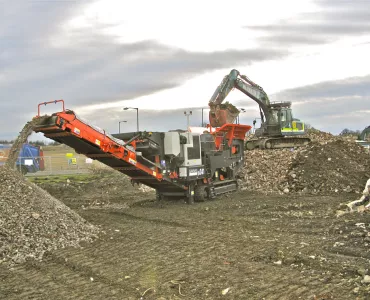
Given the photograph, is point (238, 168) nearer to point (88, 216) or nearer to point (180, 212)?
point (180, 212)

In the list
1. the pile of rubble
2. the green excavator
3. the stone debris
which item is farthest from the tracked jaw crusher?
the green excavator

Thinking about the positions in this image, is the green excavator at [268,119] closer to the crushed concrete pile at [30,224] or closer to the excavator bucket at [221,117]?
the excavator bucket at [221,117]

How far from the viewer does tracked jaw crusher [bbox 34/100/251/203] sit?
10.6 metres

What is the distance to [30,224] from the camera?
27.3 feet

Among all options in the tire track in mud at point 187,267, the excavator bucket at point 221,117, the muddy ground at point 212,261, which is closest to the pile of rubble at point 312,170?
the excavator bucket at point 221,117

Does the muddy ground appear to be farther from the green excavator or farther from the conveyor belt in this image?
the green excavator

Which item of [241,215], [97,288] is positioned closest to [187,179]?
[241,215]

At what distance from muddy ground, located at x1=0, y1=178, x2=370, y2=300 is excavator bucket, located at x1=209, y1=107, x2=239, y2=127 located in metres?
9.25

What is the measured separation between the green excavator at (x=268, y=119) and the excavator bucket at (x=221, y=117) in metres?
1.78

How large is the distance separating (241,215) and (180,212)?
1.77 metres

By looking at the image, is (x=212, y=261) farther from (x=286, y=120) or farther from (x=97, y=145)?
(x=286, y=120)

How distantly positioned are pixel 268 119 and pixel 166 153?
1414 centimetres

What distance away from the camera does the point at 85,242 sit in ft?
27.9

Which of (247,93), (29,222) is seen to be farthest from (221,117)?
(29,222)
